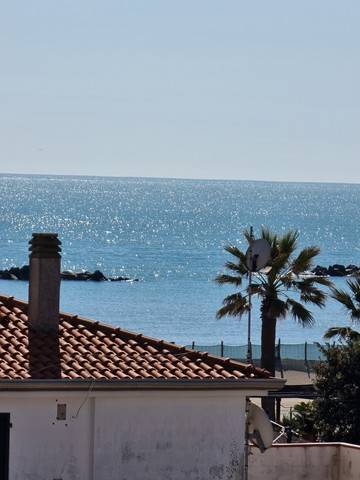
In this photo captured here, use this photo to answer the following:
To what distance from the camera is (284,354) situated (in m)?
61.3

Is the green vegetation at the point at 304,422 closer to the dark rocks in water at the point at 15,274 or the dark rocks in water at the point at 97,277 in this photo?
the dark rocks in water at the point at 15,274

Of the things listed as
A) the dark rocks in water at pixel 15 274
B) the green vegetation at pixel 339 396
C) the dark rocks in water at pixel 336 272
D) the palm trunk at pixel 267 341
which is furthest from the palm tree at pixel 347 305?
the dark rocks in water at pixel 336 272

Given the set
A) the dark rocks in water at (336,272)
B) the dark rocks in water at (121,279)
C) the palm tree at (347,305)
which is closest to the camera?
the palm tree at (347,305)

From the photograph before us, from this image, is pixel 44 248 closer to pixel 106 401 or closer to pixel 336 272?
pixel 106 401

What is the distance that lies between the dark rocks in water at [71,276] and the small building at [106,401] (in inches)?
4407

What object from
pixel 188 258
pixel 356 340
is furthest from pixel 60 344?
pixel 188 258

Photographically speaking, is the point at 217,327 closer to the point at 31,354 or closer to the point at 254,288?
the point at 254,288

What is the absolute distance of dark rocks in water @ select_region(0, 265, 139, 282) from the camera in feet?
438

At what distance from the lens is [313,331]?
94688 millimetres

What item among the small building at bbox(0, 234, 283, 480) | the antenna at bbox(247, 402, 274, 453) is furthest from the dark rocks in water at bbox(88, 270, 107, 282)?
the antenna at bbox(247, 402, 274, 453)

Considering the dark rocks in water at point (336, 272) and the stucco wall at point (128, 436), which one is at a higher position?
the dark rocks in water at point (336, 272)

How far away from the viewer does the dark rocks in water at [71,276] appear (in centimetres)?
13362

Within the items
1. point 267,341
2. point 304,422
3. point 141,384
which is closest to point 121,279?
point 267,341

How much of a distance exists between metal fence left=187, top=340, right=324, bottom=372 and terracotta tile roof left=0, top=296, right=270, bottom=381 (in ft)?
77.0
